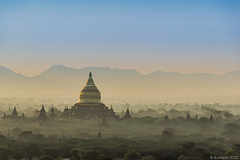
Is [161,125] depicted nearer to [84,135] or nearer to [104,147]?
[84,135]

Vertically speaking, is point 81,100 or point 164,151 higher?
point 81,100

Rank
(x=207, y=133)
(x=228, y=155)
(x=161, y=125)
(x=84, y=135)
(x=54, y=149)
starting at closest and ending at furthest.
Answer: (x=228, y=155) < (x=54, y=149) < (x=84, y=135) < (x=207, y=133) < (x=161, y=125)

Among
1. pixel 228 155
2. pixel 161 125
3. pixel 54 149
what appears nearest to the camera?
pixel 228 155

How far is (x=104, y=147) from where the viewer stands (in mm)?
123562

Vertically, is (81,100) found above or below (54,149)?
above

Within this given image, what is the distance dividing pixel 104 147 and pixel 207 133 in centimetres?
5429

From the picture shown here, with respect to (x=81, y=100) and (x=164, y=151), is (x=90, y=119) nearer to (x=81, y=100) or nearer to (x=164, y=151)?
(x=81, y=100)

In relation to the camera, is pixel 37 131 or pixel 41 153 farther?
pixel 37 131

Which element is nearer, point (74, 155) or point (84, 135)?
point (74, 155)

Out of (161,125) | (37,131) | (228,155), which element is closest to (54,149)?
(228,155)

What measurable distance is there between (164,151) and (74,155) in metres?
21.4

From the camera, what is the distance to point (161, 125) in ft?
630

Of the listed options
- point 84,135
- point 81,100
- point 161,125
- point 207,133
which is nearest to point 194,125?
point 161,125

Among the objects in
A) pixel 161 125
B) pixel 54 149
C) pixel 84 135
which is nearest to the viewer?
pixel 54 149
